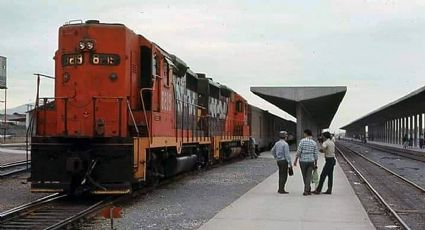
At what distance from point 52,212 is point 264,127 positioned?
3665 centimetres

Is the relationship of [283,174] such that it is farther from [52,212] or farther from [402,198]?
[52,212]

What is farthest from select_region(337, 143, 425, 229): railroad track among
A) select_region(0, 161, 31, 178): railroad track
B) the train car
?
the train car

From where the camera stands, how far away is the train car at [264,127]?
1566 inches

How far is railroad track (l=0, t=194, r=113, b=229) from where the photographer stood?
Result: 386 inches

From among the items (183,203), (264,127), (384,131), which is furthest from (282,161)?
(384,131)

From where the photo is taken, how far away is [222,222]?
392 inches

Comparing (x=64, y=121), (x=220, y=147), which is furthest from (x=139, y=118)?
(x=220, y=147)

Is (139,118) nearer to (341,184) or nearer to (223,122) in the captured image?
(341,184)

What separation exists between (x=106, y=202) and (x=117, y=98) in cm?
229

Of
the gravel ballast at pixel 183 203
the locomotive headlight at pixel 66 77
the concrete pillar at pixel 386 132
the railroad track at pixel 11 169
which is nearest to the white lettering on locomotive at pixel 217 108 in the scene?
the gravel ballast at pixel 183 203

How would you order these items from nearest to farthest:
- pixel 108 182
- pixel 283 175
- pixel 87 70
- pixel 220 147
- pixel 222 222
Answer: pixel 222 222, pixel 108 182, pixel 87 70, pixel 283 175, pixel 220 147

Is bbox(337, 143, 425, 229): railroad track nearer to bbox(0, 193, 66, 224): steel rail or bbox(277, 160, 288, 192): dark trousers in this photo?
bbox(277, 160, 288, 192): dark trousers

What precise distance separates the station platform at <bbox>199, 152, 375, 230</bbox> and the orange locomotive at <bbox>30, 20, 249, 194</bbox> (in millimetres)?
2534

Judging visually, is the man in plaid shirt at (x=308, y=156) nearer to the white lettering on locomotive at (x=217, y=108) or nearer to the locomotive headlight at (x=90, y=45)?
the locomotive headlight at (x=90, y=45)
